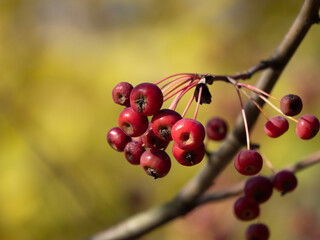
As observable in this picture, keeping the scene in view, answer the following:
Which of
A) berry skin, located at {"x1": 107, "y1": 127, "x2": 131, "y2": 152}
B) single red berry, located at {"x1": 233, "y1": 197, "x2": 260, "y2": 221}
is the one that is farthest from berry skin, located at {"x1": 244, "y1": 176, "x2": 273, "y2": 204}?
berry skin, located at {"x1": 107, "y1": 127, "x2": 131, "y2": 152}

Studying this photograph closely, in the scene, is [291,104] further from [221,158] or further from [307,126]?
[221,158]

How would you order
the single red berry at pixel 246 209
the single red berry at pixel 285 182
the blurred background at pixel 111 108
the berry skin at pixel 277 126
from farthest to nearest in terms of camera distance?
the blurred background at pixel 111 108
the single red berry at pixel 246 209
the single red berry at pixel 285 182
the berry skin at pixel 277 126

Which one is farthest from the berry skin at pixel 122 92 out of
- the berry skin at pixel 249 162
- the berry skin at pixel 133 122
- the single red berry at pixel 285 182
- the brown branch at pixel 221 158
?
the single red berry at pixel 285 182

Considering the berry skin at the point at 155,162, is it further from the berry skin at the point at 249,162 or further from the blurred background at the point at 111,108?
the blurred background at the point at 111,108

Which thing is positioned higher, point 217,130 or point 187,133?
point 187,133

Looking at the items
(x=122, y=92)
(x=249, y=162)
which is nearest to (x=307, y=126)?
(x=249, y=162)

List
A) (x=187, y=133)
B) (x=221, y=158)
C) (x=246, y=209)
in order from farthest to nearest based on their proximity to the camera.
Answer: (x=221, y=158)
(x=246, y=209)
(x=187, y=133)

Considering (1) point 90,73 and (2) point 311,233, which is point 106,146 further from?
(2) point 311,233
